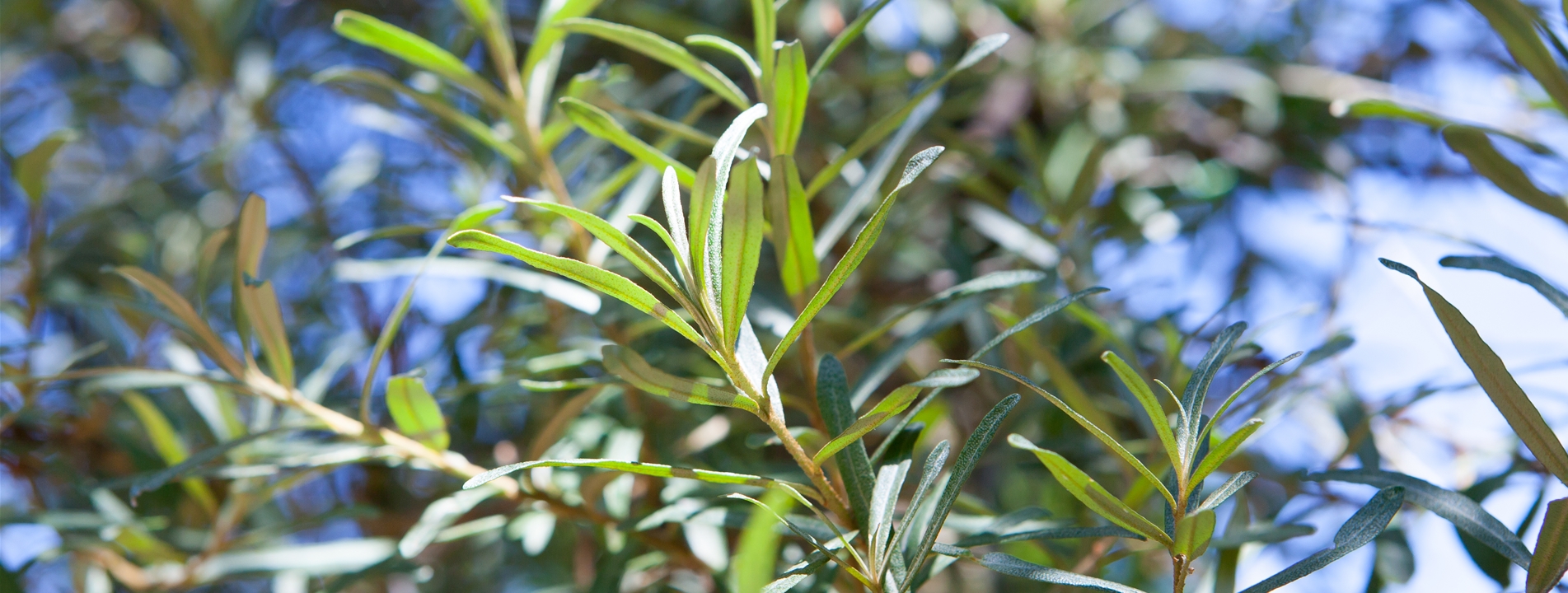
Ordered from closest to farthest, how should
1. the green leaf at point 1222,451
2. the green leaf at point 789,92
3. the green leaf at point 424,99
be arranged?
the green leaf at point 1222,451
the green leaf at point 789,92
the green leaf at point 424,99

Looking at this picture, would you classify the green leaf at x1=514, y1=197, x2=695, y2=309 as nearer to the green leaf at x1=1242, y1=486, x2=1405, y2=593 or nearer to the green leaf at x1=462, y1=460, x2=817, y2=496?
the green leaf at x1=462, y1=460, x2=817, y2=496

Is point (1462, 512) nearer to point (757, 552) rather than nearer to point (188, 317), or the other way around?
point (757, 552)

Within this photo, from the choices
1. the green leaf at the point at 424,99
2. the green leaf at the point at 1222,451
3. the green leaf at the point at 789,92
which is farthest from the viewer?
the green leaf at the point at 424,99

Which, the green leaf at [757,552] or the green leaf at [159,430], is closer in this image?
the green leaf at [757,552]

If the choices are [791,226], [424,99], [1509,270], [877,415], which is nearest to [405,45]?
[424,99]

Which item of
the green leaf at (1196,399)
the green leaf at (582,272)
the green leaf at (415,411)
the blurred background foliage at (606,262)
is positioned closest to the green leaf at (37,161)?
the blurred background foliage at (606,262)

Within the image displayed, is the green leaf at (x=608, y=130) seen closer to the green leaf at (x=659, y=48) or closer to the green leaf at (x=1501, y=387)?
the green leaf at (x=659, y=48)

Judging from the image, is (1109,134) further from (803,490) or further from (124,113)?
(124,113)
